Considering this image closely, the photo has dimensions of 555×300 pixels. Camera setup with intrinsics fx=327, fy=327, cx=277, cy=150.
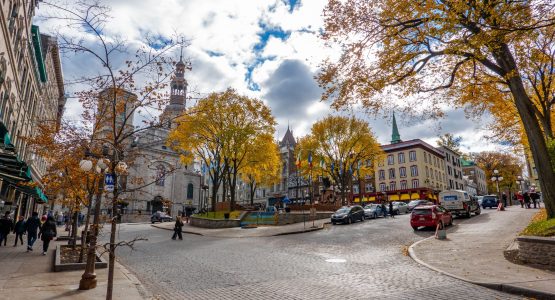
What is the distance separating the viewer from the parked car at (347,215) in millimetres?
27016

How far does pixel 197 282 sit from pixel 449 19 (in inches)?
422

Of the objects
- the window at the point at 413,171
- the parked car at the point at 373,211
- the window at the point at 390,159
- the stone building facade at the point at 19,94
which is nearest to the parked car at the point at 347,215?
the parked car at the point at 373,211

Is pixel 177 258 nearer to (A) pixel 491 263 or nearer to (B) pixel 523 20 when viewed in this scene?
(A) pixel 491 263

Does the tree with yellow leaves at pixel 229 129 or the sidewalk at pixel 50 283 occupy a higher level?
the tree with yellow leaves at pixel 229 129

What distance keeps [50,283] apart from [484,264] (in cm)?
1233

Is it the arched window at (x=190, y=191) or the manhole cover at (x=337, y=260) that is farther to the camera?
the arched window at (x=190, y=191)

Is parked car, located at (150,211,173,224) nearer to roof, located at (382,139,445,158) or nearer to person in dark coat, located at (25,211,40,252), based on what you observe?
person in dark coat, located at (25,211,40,252)

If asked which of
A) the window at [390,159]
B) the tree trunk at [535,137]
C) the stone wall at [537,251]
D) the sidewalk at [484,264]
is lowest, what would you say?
the sidewalk at [484,264]

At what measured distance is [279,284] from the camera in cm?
817

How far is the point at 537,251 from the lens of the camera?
9250mm

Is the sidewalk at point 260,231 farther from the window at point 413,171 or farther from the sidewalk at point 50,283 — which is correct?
the window at point 413,171

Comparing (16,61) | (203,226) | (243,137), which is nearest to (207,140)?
(243,137)

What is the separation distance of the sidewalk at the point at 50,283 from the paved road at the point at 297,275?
0.55m

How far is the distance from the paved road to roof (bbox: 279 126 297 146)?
234 feet
